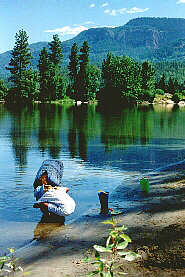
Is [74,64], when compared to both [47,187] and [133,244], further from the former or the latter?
[133,244]

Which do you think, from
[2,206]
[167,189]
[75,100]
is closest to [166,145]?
[167,189]

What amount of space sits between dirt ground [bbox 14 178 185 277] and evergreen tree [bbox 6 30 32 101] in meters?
81.6

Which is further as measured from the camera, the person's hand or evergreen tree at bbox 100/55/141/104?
evergreen tree at bbox 100/55/141/104

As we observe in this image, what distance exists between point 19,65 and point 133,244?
287 ft

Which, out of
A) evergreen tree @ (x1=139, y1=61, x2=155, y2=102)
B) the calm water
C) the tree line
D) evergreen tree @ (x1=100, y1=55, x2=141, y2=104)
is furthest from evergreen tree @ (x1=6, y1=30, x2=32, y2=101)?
the calm water

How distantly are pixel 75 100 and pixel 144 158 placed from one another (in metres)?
83.6

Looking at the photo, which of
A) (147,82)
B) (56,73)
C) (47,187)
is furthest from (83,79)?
(47,187)

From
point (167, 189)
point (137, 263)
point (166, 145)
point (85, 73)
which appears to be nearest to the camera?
point (137, 263)

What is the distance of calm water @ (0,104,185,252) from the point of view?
9.43m

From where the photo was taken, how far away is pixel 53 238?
7535 millimetres

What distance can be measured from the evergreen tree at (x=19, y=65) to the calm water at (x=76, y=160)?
188 ft

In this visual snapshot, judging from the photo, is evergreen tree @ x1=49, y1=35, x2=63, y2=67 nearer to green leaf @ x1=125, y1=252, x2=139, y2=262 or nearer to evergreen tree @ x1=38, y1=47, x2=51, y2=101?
evergreen tree @ x1=38, y1=47, x2=51, y2=101

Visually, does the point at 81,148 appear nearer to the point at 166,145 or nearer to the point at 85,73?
the point at 166,145

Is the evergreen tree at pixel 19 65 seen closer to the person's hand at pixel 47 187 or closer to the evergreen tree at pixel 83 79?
the evergreen tree at pixel 83 79
